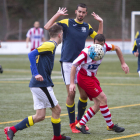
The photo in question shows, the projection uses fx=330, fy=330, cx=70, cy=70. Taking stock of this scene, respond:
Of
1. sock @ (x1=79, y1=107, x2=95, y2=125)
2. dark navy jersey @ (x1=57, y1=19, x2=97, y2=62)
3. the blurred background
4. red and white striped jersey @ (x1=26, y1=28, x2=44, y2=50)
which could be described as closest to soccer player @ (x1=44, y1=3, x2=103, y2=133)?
dark navy jersey @ (x1=57, y1=19, x2=97, y2=62)

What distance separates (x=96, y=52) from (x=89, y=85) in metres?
0.61

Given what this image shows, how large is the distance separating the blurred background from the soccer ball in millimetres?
25909

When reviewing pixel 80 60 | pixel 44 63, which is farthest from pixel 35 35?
pixel 44 63

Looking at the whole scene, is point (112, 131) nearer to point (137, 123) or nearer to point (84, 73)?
point (137, 123)

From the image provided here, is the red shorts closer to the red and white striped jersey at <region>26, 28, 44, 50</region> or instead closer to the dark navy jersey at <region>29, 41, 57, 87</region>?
the dark navy jersey at <region>29, 41, 57, 87</region>

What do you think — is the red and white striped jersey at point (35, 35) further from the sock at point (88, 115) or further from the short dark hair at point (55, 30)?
the short dark hair at point (55, 30)

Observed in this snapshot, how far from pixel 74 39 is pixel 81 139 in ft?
5.82

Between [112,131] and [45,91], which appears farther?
[112,131]

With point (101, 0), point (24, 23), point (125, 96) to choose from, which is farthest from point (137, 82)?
point (101, 0)

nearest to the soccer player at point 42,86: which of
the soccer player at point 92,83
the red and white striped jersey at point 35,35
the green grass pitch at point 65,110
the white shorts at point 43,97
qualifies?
the white shorts at point 43,97

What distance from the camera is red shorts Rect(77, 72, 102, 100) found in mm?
5277

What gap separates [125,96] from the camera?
9.20 m

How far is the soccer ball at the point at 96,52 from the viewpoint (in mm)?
5008

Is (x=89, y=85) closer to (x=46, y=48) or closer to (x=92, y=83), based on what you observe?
(x=92, y=83)
